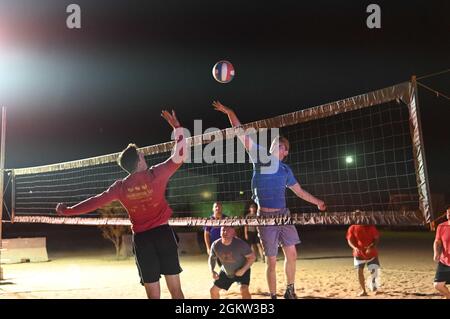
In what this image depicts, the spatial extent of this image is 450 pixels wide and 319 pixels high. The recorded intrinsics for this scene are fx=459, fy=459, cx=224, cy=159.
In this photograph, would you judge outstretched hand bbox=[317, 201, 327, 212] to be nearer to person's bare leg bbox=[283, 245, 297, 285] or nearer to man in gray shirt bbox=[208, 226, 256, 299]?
person's bare leg bbox=[283, 245, 297, 285]

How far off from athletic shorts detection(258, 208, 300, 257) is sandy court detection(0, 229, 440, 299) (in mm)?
2407

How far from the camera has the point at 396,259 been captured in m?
13.6

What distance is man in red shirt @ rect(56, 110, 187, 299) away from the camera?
4.30 meters

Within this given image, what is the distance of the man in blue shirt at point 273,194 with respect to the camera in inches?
217

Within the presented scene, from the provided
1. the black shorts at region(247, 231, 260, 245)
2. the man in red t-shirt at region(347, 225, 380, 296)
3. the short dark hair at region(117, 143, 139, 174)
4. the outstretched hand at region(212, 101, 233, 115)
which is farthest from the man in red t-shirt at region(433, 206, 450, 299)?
the black shorts at region(247, 231, 260, 245)

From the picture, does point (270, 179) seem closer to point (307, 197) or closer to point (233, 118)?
point (307, 197)

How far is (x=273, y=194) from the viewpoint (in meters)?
5.54

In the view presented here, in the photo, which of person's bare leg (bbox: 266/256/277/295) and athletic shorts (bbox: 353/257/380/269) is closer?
person's bare leg (bbox: 266/256/277/295)

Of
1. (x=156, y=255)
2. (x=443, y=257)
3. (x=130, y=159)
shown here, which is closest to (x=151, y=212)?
(x=156, y=255)

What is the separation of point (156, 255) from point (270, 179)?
5.99 ft

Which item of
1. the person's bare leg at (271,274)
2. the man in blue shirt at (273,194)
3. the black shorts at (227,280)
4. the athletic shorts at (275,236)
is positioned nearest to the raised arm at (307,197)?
the man in blue shirt at (273,194)

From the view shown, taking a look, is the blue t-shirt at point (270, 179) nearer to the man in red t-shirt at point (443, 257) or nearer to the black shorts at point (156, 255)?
the black shorts at point (156, 255)
